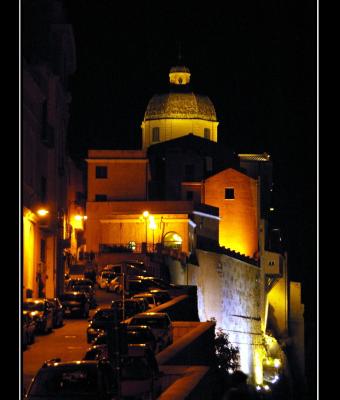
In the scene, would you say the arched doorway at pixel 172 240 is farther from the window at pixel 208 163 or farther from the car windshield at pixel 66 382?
the car windshield at pixel 66 382

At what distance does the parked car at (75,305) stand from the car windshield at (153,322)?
10.5 meters

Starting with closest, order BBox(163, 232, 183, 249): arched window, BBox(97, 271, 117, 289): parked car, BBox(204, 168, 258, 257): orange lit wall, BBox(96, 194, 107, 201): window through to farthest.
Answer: BBox(97, 271, 117, 289): parked car
BBox(163, 232, 183, 249): arched window
BBox(96, 194, 107, 201): window
BBox(204, 168, 258, 257): orange lit wall

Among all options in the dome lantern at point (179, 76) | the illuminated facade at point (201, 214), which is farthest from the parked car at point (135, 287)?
the dome lantern at point (179, 76)

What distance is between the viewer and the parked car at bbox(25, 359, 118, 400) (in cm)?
1750

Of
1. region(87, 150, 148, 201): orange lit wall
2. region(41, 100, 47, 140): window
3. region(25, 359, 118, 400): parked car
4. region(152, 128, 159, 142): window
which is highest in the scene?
region(152, 128, 159, 142): window

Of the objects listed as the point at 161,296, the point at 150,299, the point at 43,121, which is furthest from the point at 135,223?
the point at 150,299

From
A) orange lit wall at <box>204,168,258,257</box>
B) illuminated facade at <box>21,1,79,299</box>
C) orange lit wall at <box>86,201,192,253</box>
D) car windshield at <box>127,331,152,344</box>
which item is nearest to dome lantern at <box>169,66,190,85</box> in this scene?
orange lit wall at <box>204,168,258,257</box>

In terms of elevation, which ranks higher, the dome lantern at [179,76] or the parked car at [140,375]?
the dome lantern at [179,76]

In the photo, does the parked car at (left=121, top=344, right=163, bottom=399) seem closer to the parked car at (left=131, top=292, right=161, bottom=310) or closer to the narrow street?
the narrow street

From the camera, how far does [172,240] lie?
228 feet

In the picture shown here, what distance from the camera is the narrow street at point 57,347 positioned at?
2617cm

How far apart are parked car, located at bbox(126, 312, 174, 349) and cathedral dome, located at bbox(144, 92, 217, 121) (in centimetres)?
6536
